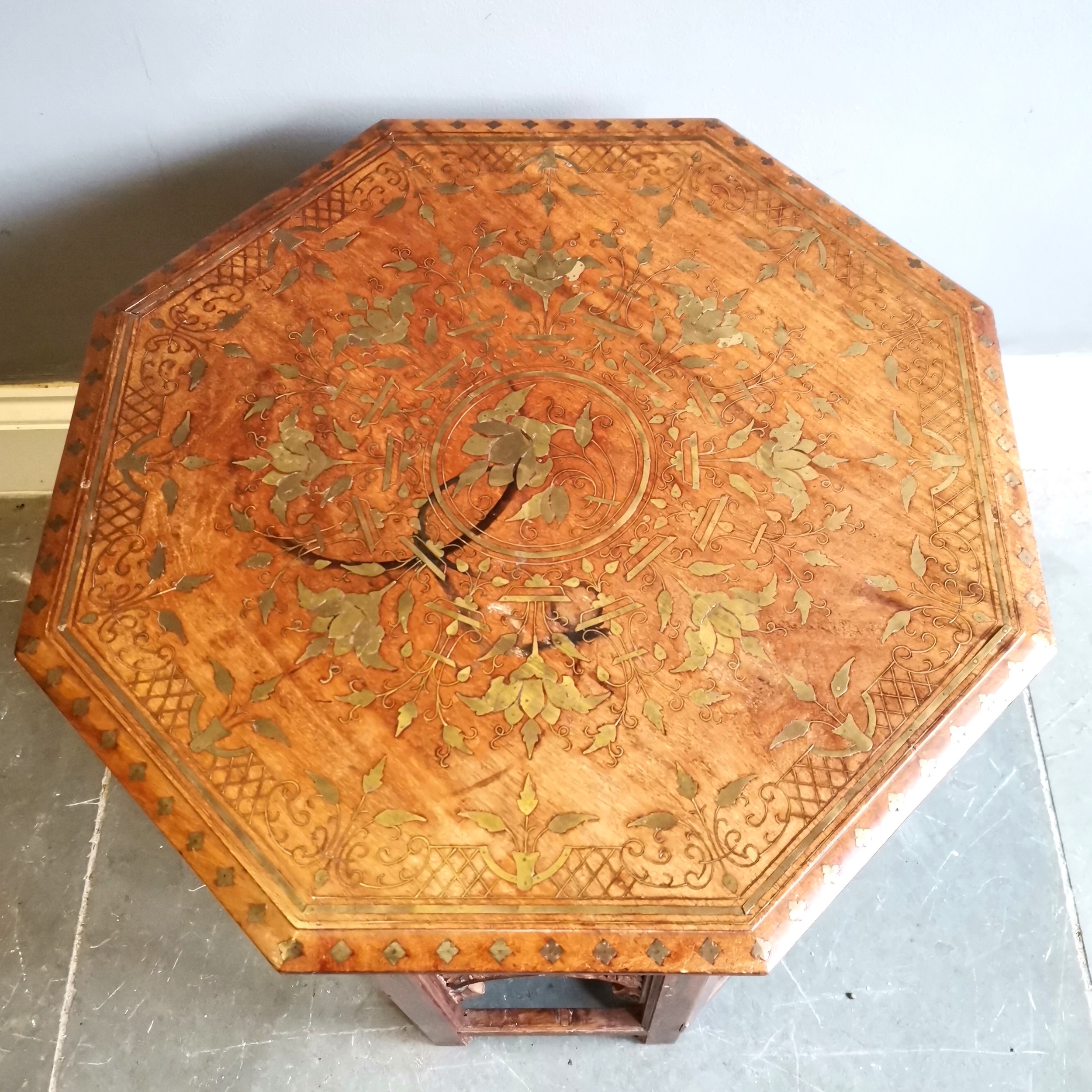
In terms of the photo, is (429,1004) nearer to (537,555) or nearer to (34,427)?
(537,555)

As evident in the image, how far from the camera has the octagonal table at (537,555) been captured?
0.74m

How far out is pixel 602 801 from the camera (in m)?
0.76

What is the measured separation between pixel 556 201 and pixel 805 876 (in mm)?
725

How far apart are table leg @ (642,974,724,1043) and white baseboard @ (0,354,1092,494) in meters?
1.11

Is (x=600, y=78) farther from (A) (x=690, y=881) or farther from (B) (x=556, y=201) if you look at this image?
(A) (x=690, y=881)

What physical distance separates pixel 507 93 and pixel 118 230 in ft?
1.94

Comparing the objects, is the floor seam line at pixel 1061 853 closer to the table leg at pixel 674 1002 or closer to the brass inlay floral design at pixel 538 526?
the table leg at pixel 674 1002

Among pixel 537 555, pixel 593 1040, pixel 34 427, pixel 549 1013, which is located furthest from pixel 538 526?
pixel 34 427

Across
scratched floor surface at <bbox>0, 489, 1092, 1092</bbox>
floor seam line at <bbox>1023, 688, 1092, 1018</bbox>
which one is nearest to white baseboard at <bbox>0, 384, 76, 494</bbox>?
scratched floor surface at <bbox>0, 489, 1092, 1092</bbox>

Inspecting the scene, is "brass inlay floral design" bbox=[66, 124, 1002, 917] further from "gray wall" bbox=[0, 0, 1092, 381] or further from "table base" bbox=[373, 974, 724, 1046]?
"table base" bbox=[373, 974, 724, 1046]

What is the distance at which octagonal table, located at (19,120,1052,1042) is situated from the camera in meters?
0.74

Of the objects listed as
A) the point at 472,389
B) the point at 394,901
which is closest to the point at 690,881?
the point at 394,901

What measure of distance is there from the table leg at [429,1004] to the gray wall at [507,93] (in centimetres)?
100

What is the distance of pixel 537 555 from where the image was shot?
2.79 ft
